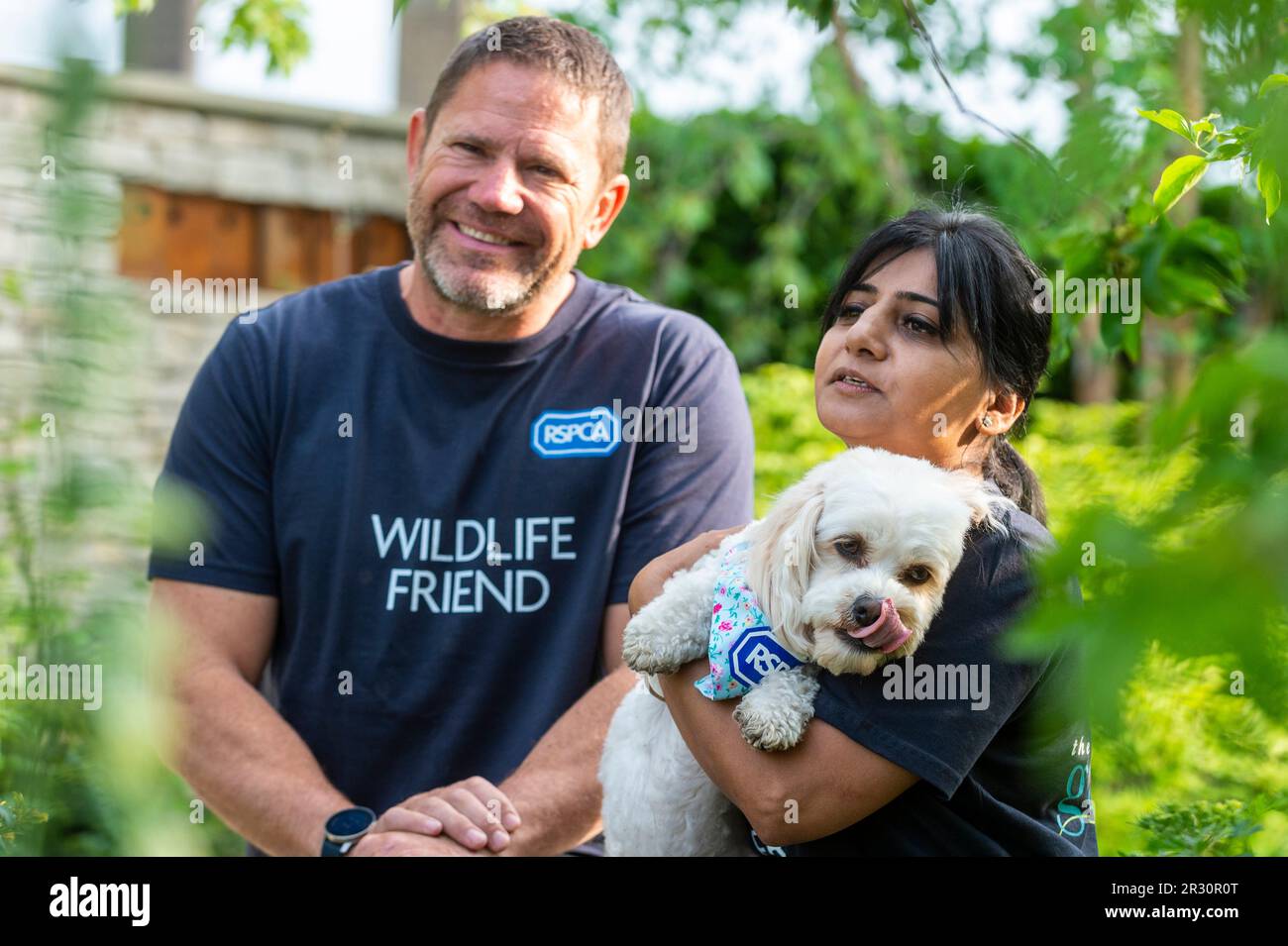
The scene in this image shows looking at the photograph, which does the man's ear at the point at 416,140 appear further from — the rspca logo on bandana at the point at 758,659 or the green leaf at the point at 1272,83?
the green leaf at the point at 1272,83

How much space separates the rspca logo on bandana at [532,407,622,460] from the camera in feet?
10.1

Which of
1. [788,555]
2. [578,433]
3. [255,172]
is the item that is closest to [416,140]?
[578,433]

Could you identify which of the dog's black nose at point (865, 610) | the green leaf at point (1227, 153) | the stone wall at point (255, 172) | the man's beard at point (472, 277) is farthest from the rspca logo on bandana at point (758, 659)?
the stone wall at point (255, 172)

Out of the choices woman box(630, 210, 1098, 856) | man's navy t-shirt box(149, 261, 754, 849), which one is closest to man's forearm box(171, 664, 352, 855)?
man's navy t-shirt box(149, 261, 754, 849)

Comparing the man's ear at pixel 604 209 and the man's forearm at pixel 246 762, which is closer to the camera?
the man's forearm at pixel 246 762

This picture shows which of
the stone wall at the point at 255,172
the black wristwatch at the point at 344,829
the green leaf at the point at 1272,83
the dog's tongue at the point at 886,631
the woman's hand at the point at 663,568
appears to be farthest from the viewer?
the stone wall at the point at 255,172

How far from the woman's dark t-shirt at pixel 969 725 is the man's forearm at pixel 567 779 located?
0.73 m

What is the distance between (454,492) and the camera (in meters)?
3.03

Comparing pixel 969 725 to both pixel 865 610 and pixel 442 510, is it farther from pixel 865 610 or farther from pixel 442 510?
pixel 442 510

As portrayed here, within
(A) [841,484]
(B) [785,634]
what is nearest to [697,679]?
(B) [785,634]

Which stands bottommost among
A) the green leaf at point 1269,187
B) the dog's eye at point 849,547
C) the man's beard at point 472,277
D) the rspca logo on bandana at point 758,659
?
the rspca logo on bandana at point 758,659

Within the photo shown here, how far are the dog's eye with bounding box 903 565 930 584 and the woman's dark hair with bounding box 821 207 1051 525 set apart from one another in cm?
37

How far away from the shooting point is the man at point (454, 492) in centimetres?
298

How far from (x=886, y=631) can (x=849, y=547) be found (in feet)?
0.57
